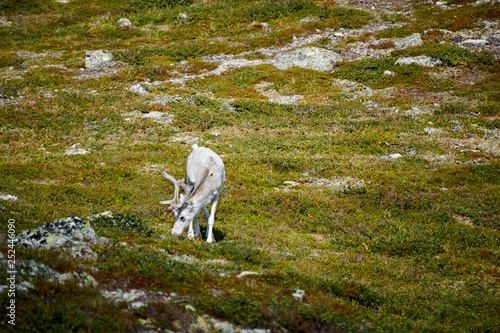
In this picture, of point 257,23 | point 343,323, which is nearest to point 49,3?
point 257,23

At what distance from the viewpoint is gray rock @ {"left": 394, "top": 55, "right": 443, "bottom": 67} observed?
39.9 metres

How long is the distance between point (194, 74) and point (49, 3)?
45.9 metres

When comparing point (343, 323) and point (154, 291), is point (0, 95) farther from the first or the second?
point (343, 323)

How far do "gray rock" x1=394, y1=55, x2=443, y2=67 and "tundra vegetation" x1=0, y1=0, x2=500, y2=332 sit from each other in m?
0.87

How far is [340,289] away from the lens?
9969 millimetres

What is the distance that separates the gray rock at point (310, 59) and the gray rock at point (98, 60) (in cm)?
2042

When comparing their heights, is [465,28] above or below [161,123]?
above

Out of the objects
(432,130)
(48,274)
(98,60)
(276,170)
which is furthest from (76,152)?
(98,60)

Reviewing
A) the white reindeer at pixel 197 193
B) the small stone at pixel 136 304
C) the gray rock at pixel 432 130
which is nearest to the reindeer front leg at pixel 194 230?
the white reindeer at pixel 197 193

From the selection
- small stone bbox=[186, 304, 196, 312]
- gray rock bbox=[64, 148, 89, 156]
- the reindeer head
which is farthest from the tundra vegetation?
the reindeer head

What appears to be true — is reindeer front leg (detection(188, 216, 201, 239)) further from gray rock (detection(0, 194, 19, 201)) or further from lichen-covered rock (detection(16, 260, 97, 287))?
gray rock (detection(0, 194, 19, 201))

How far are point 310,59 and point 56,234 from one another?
129 ft

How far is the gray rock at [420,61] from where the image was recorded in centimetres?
3994

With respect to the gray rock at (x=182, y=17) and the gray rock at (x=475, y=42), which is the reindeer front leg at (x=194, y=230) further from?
the gray rock at (x=182, y=17)
